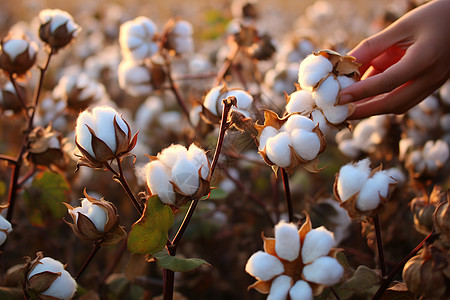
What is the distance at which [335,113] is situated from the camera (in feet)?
2.84

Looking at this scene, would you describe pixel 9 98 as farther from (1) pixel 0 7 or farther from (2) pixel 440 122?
(1) pixel 0 7

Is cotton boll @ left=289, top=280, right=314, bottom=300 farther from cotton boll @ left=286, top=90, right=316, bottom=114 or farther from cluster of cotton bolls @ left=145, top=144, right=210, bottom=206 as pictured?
cotton boll @ left=286, top=90, right=316, bottom=114

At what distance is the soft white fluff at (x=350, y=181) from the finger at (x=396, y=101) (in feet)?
0.52

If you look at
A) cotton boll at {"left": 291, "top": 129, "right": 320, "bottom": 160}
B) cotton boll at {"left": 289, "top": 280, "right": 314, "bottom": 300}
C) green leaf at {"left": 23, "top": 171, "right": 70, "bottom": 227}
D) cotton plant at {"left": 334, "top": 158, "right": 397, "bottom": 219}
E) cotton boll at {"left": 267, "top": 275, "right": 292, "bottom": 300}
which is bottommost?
green leaf at {"left": 23, "top": 171, "right": 70, "bottom": 227}

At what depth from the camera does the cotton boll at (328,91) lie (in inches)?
33.1

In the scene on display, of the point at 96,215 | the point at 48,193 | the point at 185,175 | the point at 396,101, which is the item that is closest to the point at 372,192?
the point at 396,101

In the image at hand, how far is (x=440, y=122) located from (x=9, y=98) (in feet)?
5.97

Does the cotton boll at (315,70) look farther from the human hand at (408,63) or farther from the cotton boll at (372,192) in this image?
the cotton boll at (372,192)

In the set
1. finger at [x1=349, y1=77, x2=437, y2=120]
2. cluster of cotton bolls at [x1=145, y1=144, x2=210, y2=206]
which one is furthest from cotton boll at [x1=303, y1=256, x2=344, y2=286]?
finger at [x1=349, y1=77, x2=437, y2=120]

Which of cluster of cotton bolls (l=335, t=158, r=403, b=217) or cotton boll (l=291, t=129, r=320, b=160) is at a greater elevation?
cotton boll (l=291, t=129, r=320, b=160)

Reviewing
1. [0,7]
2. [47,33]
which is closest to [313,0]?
[0,7]

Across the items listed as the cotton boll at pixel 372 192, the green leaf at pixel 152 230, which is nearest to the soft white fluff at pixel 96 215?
the green leaf at pixel 152 230

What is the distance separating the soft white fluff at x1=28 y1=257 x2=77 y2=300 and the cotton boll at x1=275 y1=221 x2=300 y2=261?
17.1 inches

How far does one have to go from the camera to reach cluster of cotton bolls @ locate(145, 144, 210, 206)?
75 centimetres
